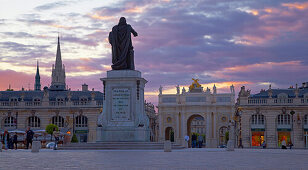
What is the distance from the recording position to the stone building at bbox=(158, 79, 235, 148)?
4405 inches

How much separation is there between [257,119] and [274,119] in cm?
315

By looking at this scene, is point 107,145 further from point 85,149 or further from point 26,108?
point 26,108

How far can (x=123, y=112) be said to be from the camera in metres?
37.0

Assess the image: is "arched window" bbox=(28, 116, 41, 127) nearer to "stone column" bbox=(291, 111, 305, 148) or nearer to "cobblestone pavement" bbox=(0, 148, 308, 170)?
"stone column" bbox=(291, 111, 305, 148)

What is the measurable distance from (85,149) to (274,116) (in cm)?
6190

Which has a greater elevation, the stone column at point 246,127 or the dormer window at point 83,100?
the dormer window at point 83,100

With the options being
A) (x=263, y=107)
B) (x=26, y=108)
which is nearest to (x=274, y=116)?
(x=263, y=107)

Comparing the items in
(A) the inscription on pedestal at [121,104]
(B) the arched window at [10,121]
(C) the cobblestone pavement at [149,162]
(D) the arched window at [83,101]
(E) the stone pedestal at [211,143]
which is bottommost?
(E) the stone pedestal at [211,143]

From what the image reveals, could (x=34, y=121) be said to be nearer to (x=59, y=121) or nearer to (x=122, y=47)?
(x=59, y=121)

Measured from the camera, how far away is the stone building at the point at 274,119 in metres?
89.9

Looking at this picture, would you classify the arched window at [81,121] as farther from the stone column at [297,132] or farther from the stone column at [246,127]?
the stone column at [297,132]

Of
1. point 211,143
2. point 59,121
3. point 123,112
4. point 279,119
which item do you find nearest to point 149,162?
point 123,112

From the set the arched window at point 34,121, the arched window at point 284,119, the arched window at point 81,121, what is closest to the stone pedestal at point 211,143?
the arched window at point 284,119

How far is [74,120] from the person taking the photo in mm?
96312
